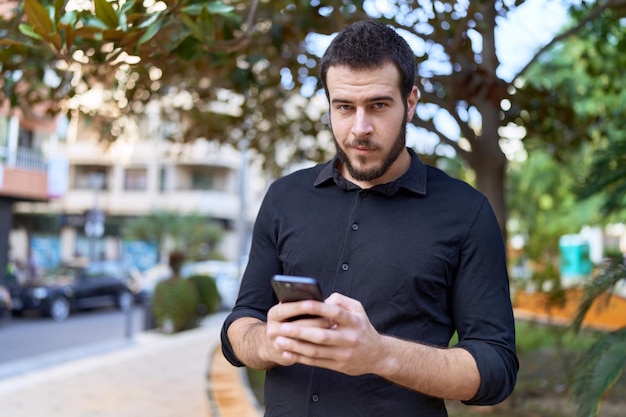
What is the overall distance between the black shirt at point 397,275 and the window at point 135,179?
1607 inches

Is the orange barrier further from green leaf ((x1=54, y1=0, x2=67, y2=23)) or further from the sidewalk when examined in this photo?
green leaf ((x1=54, y1=0, x2=67, y2=23))

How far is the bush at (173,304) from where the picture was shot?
14.6 m

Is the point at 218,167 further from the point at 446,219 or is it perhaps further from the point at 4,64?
the point at 446,219

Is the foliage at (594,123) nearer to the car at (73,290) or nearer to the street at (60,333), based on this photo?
the street at (60,333)

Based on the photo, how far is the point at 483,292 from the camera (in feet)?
5.91

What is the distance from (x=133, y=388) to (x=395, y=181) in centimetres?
700

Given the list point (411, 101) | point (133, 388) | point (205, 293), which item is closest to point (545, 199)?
point (205, 293)

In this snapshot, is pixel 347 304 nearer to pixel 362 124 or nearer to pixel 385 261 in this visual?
pixel 385 261

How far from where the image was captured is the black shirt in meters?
1.80

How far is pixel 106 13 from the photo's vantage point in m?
3.28

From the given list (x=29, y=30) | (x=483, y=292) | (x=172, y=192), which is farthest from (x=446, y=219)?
(x=172, y=192)

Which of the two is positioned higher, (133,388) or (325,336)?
(325,336)

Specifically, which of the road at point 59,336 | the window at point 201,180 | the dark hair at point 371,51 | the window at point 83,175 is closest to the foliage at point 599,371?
the dark hair at point 371,51

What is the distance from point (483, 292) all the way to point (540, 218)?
23.3 metres
